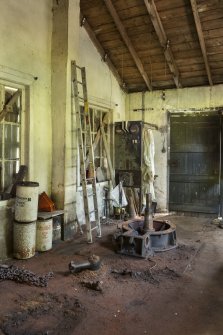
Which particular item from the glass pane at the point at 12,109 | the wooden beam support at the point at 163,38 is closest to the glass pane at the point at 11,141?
the glass pane at the point at 12,109

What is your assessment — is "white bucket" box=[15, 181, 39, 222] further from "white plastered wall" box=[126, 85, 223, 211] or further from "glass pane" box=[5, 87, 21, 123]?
"white plastered wall" box=[126, 85, 223, 211]

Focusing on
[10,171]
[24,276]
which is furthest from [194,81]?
[24,276]

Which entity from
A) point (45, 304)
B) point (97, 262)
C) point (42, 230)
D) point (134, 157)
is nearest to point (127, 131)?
point (134, 157)

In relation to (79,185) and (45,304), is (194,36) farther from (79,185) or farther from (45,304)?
(45,304)

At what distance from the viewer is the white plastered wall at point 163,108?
257 inches

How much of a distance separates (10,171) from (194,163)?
4.07m

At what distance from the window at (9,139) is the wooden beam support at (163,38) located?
269cm

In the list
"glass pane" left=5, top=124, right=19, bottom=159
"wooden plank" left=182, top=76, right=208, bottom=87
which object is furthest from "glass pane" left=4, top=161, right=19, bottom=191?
"wooden plank" left=182, top=76, right=208, bottom=87

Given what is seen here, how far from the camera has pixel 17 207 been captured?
154 inches

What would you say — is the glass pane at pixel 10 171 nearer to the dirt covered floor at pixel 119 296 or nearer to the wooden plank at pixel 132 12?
the dirt covered floor at pixel 119 296

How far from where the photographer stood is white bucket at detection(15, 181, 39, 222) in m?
3.86

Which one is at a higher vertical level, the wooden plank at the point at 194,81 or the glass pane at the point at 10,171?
the wooden plank at the point at 194,81

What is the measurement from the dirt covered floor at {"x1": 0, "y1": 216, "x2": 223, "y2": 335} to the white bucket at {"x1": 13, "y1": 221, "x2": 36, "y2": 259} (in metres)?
0.13

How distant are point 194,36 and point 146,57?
3.71 feet
